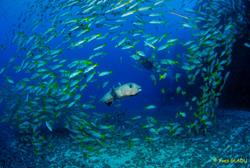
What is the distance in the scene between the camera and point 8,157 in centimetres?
855

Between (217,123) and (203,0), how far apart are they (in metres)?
6.08

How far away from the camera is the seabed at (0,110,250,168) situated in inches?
281

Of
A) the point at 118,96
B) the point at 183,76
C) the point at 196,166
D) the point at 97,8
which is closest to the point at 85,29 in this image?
the point at 97,8

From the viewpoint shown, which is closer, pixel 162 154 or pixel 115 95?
pixel 115 95

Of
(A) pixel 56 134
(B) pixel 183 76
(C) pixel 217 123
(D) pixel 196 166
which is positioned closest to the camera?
(D) pixel 196 166

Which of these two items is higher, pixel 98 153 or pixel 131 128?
pixel 98 153

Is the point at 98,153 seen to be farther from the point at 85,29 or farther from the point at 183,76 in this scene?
the point at 183,76

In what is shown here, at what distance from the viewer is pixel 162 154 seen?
7.91 m

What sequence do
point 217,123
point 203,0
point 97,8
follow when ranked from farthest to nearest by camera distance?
1. point 203,0
2. point 217,123
3. point 97,8

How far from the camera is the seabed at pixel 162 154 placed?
715cm

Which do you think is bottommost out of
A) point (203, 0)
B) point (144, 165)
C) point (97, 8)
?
point (144, 165)

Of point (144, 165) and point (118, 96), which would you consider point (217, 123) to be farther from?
point (118, 96)

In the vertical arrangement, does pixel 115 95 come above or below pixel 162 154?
above

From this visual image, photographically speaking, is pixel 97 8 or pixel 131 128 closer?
pixel 97 8
